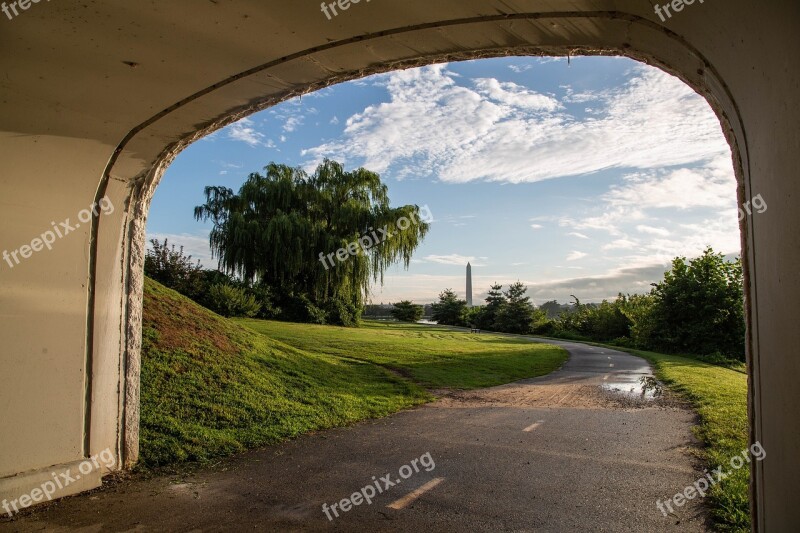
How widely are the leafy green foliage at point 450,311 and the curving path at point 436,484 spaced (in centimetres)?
4007

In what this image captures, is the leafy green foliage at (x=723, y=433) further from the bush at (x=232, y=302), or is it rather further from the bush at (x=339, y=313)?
the bush at (x=232, y=302)

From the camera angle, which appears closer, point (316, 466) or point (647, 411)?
point (316, 466)

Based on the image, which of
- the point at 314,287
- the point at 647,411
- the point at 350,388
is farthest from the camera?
the point at 314,287

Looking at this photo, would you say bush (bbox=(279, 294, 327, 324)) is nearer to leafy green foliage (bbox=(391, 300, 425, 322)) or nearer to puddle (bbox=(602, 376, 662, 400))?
puddle (bbox=(602, 376, 662, 400))

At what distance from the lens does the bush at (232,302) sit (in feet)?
69.1

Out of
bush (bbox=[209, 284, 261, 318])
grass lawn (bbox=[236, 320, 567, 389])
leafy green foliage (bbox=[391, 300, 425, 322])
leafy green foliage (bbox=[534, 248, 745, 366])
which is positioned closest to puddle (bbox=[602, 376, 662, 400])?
grass lawn (bbox=[236, 320, 567, 389])

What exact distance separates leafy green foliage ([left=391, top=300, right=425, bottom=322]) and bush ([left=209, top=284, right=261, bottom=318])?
2702cm

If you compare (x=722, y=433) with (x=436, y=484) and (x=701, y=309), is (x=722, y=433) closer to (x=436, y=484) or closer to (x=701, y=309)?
(x=436, y=484)

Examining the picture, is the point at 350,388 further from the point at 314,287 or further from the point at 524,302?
the point at 524,302

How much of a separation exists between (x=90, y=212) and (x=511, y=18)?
4202 millimetres

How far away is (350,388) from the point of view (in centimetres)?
994

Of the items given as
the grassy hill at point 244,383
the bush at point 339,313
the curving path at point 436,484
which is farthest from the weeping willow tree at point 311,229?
the curving path at point 436,484

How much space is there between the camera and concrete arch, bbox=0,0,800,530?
6.64ft

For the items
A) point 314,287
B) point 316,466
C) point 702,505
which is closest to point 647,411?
point 702,505
